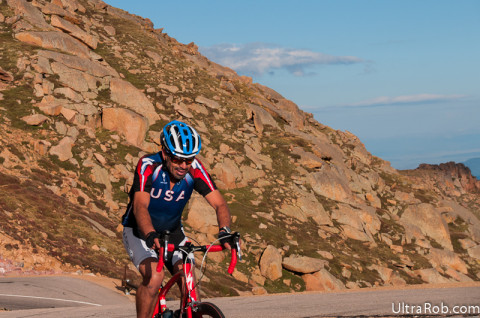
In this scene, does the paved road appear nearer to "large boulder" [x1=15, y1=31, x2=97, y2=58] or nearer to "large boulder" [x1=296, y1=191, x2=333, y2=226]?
"large boulder" [x1=296, y1=191, x2=333, y2=226]

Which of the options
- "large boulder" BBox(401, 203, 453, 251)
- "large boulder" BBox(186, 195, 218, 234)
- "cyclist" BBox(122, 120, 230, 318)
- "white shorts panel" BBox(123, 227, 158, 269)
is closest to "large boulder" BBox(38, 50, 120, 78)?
"large boulder" BBox(186, 195, 218, 234)

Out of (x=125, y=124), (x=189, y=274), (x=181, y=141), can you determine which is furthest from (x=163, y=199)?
(x=125, y=124)

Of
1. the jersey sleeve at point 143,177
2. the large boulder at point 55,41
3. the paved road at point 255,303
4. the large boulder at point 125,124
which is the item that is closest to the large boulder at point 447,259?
the large boulder at point 125,124

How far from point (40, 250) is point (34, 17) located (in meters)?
29.1

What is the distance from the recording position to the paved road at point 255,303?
11945 mm

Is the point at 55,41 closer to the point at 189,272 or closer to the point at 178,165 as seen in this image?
the point at 178,165

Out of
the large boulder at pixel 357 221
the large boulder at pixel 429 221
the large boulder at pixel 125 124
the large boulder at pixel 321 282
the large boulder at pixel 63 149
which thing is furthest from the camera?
the large boulder at pixel 429 221

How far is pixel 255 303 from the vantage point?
14.3 m

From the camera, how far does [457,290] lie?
15.9 m

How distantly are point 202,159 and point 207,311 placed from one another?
3416 centimetres

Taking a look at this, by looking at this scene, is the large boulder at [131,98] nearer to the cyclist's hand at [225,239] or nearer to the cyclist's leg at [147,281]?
the cyclist's leg at [147,281]

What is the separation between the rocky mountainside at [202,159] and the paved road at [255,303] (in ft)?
11.6

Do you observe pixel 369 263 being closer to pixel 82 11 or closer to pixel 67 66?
pixel 67 66
